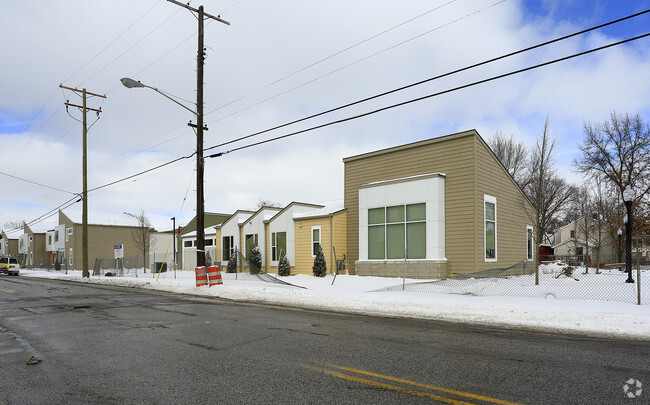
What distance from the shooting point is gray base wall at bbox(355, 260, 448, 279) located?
20.0 metres

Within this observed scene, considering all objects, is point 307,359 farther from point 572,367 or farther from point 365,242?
point 365,242

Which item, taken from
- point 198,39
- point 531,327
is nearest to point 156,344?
point 531,327

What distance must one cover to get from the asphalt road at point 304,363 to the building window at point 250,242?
20228 mm

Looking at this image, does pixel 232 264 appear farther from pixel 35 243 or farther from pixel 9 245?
pixel 9 245

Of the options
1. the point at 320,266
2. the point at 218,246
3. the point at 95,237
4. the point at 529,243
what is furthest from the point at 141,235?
the point at 529,243

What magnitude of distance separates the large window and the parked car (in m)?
44.1

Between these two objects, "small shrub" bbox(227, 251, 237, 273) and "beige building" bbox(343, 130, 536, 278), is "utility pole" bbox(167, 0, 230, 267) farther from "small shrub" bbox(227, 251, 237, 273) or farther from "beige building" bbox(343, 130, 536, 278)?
"small shrub" bbox(227, 251, 237, 273)

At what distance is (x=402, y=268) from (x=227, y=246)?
16775 millimetres

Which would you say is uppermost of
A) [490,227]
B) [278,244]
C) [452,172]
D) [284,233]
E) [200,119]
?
[200,119]

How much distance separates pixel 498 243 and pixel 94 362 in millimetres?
19257

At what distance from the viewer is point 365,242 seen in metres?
22.8

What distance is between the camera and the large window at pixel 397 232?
20.8 meters

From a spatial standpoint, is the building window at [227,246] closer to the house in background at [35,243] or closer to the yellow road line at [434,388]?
the yellow road line at [434,388]

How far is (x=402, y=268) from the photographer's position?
2094cm
